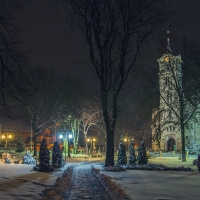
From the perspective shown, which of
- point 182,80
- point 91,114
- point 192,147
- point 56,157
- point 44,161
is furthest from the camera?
point 91,114

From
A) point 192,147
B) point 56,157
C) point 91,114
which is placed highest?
point 91,114

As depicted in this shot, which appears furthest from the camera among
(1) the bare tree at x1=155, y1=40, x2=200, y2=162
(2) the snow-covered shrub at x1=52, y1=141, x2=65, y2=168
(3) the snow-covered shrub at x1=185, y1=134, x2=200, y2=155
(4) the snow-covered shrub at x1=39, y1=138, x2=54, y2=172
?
(3) the snow-covered shrub at x1=185, y1=134, x2=200, y2=155

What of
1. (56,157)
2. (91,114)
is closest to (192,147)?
(91,114)

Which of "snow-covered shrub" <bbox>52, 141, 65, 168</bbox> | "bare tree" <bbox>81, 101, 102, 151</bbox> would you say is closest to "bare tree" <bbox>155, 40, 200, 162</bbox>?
"snow-covered shrub" <bbox>52, 141, 65, 168</bbox>

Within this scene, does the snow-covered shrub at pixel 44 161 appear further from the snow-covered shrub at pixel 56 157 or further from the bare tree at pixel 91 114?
the bare tree at pixel 91 114

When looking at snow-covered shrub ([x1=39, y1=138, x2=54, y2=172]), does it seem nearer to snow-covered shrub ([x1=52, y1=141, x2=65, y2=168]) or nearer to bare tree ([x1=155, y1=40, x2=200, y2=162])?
snow-covered shrub ([x1=52, y1=141, x2=65, y2=168])

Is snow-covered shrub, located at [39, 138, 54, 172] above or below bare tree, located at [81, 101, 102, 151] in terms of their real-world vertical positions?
below

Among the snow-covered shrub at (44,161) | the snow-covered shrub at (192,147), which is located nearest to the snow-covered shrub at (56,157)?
the snow-covered shrub at (44,161)

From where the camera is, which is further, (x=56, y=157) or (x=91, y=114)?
(x=91, y=114)

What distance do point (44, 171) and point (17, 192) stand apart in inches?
401

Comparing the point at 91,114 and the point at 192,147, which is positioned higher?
the point at 91,114

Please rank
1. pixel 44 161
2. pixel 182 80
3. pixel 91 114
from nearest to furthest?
1. pixel 44 161
2. pixel 182 80
3. pixel 91 114

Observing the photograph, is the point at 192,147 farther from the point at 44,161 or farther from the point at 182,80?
the point at 44,161

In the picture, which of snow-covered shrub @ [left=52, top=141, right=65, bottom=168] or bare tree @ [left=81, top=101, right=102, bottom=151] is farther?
bare tree @ [left=81, top=101, right=102, bottom=151]
